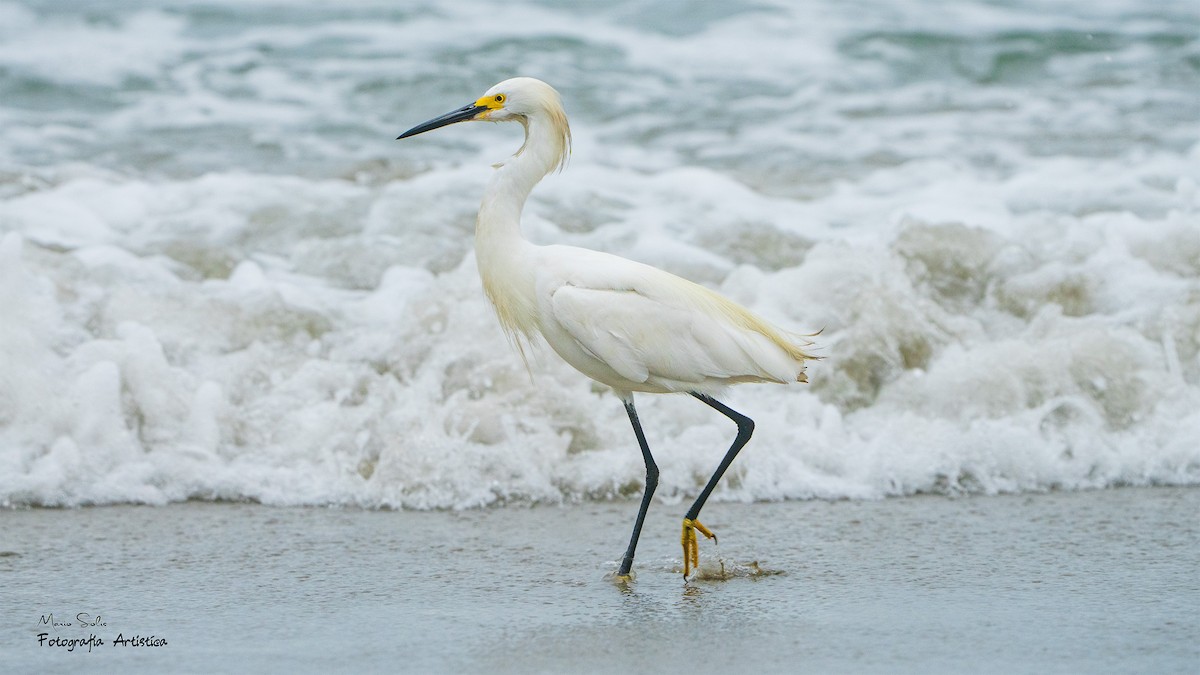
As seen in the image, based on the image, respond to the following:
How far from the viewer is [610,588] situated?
3662 mm

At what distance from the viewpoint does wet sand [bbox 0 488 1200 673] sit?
3.07m

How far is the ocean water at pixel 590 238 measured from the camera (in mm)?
4859

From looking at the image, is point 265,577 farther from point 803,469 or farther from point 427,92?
point 427,92

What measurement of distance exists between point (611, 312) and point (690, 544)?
69 cm

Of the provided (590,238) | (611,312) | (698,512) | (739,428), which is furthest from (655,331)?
(590,238)

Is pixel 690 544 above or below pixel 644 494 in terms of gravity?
below

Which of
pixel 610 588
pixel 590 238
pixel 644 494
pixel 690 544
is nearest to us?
pixel 610 588

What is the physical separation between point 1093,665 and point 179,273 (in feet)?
16.5

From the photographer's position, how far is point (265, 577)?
375 centimetres

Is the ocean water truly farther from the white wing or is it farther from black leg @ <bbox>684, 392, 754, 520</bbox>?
the white wing

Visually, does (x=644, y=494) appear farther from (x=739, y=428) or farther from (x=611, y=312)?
(x=611, y=312)

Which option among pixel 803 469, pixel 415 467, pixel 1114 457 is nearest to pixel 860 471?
pixel 803 469

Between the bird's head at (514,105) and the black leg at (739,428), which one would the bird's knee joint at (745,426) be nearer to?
the black leg at (739,428)

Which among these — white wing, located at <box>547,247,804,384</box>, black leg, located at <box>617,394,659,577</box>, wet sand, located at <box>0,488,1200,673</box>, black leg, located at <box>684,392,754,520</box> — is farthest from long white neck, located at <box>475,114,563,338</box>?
wet sand, located at <box>0,488,1200,673</box>
